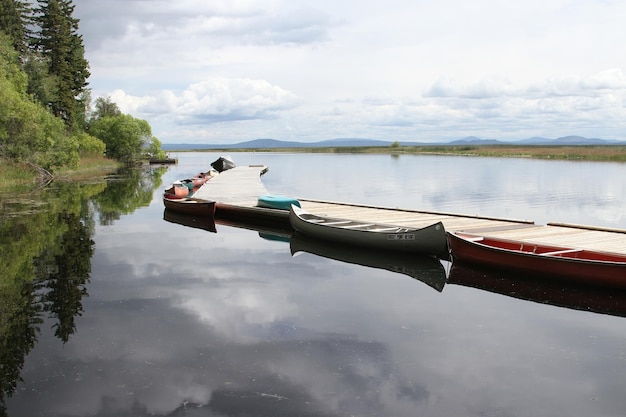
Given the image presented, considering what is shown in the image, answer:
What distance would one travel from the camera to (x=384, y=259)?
16594 millimetres

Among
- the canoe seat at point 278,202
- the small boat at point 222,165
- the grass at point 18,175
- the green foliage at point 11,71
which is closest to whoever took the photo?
the canoe seat at point 278,202

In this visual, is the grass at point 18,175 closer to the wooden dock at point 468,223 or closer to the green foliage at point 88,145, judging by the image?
the green foliage at point 88,145

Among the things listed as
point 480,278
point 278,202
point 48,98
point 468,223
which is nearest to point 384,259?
point 480,278

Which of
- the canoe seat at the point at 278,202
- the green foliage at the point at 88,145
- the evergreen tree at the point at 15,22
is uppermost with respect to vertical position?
→ the evergreen tree at the point at 15,22

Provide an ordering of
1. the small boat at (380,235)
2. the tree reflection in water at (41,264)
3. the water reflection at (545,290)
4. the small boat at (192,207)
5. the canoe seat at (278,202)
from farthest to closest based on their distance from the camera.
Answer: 1. the small boat at (192,207)
2. the canoe seat at (278,202)
3. the small boat at (380,235)
4. the water reflection at (545,290)
5. the tree reflection in water at (41,264)

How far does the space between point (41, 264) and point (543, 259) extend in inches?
521

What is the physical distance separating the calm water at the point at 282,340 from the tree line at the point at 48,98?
2504 centimetres

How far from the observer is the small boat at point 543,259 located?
42.1ft

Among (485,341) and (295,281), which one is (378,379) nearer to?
(485,341)

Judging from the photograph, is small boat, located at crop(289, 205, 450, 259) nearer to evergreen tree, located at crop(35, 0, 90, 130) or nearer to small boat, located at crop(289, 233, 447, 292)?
small boat, located at crop(289, 233, 447, 292)

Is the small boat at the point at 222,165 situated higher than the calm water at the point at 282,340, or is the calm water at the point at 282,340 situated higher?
the small boat at the point at 222,165

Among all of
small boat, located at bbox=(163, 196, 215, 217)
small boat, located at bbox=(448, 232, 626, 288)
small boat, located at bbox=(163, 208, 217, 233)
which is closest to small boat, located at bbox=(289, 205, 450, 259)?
small boat, located at bbox=(448, 232, 626, 288)

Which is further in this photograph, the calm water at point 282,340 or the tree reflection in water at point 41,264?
the tree reflection in water at point 41,264

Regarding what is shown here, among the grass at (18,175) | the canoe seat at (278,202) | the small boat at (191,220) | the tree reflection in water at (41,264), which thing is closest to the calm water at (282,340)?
the tree reflection in water at (41,264)
